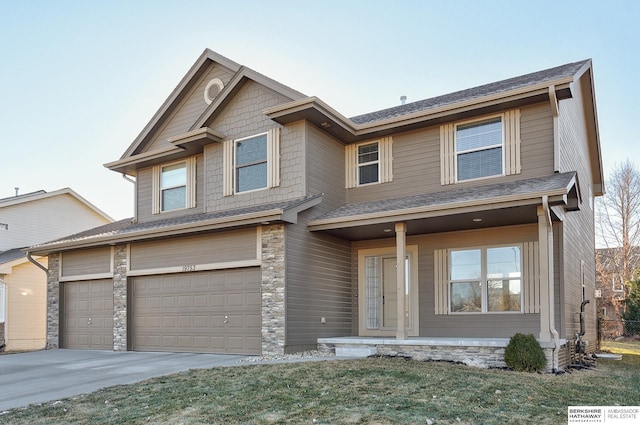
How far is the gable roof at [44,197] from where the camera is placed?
20516 mm

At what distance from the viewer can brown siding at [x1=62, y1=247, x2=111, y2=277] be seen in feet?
48.5

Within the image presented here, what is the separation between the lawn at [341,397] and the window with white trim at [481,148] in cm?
435

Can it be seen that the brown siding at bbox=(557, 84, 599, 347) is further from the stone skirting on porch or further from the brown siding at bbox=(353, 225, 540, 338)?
the stone skirting on porch

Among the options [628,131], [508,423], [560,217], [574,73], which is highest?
[628,131]

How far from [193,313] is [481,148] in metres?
7.38

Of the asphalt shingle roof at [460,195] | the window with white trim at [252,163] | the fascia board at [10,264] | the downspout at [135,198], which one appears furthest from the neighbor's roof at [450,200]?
the fascia board at [10,264]

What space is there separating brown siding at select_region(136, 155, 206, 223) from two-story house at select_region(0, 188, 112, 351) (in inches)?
136

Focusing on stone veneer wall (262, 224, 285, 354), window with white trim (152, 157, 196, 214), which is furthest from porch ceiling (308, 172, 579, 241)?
window with white trim (152, 157, 196, 214)

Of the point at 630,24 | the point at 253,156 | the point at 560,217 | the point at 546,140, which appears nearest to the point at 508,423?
the point at 560,217

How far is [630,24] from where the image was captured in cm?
1620

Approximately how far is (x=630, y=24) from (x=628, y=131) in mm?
13681

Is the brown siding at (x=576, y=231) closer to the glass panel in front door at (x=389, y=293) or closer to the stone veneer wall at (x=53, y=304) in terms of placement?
the glass panel in front door at (x=389, y=293)

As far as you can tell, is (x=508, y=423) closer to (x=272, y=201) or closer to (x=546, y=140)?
(x=546, y=140)

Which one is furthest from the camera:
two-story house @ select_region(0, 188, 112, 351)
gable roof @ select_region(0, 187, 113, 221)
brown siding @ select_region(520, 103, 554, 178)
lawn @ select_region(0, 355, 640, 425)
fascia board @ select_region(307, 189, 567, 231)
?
gable roof @ select_region(0, 187, 113, 221)
